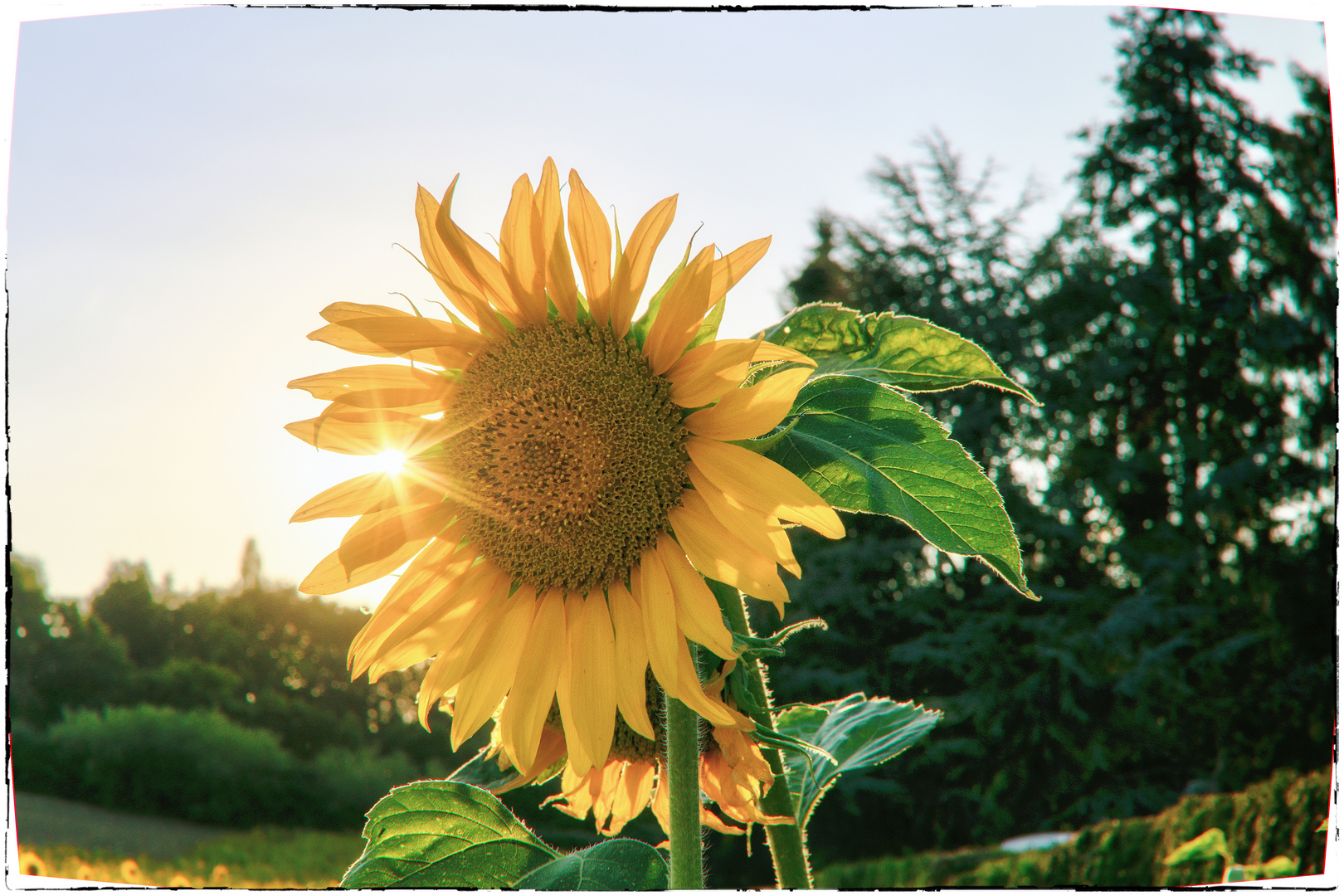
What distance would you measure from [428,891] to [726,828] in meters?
0.17

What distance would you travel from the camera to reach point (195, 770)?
4.98 metres

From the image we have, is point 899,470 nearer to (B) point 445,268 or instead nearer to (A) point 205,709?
(B) point 445,268

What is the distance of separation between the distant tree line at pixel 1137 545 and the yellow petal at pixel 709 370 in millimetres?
5218

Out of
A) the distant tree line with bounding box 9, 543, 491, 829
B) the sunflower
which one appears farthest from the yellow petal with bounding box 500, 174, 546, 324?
the distant tree line with bounding box 9, 543, 491, 829

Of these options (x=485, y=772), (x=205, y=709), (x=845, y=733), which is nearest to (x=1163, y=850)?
(x=845, y=733)

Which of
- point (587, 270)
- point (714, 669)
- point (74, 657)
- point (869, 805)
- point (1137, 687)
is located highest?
point (587, 270)

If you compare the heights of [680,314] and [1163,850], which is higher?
[680,314]

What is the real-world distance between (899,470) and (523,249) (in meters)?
0.19

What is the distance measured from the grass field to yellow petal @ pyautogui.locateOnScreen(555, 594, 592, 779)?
4.08 m

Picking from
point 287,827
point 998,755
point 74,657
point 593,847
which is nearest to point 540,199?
point 593,847

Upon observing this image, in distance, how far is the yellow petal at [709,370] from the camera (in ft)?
1.12

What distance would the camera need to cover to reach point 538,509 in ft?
1.39

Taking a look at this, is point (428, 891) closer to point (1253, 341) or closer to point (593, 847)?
point (593, 847)

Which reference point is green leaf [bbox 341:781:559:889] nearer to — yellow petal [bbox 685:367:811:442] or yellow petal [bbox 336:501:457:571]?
yellow petal [bbox 336:501:457:571]
